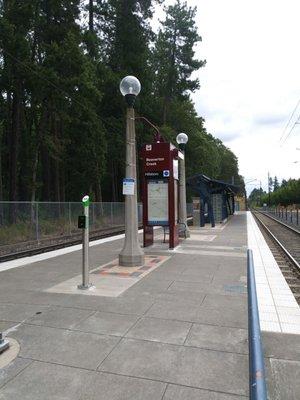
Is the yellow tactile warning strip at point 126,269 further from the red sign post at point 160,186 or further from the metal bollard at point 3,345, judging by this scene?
the metal bollard at point 3,345

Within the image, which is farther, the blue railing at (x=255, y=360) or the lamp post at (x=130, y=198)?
the lamp post at (x=130, y=198)

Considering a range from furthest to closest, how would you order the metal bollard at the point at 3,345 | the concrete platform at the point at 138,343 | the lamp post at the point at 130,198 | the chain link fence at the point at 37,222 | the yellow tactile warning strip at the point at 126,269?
the chain link fence at the point at 37,222, the lamp post at the point at 130,198, the yellow tactile warning strip at the point at 126,269, the metal bollard at the point at 3,345, the concrete platform at the point at 138,343

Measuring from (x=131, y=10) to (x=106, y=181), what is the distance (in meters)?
18.1

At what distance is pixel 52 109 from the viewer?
24844mm

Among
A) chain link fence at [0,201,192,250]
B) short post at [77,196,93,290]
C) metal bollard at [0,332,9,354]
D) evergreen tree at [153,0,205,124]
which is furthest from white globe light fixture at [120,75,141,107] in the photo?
evergreen tree at [153,0,205,124]

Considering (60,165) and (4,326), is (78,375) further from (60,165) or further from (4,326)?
(60,165)

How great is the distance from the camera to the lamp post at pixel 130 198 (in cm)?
1033

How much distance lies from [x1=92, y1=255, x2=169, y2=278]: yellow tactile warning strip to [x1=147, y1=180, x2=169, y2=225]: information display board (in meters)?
3.06

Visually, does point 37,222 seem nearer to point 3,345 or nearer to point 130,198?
point 130,198

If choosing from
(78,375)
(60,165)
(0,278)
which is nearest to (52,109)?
(60,165)

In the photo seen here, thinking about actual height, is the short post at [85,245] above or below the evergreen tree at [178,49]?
below

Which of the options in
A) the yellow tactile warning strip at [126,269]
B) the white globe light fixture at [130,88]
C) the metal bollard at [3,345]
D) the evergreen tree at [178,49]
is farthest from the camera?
the evergreen tree at [178,49]

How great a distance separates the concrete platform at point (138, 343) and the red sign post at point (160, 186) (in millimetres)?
5434

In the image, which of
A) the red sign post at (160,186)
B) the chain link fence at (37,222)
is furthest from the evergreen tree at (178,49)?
the red sign post at (160,186)
